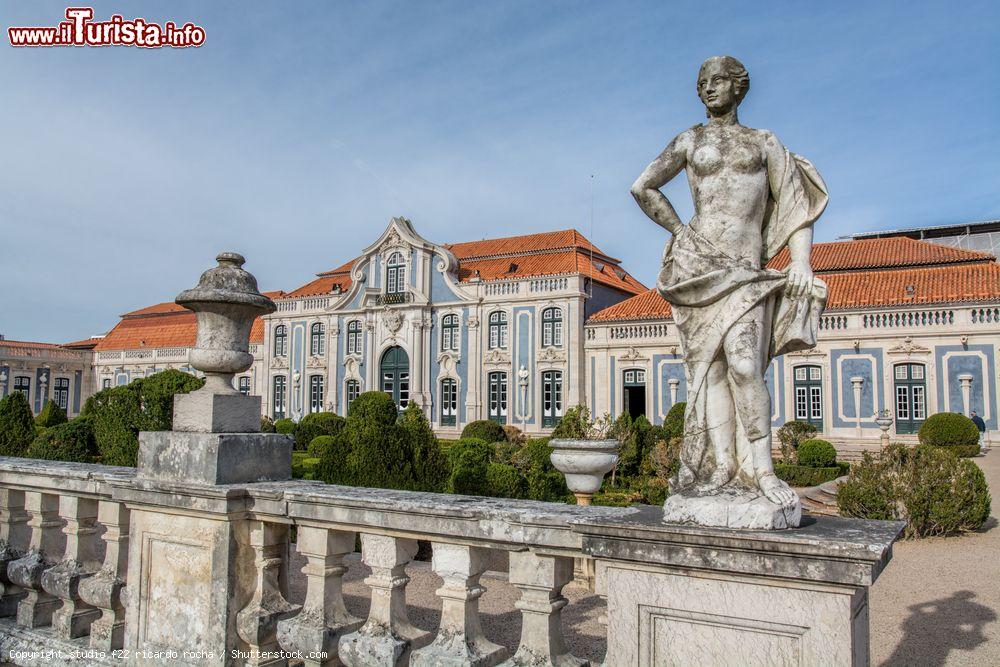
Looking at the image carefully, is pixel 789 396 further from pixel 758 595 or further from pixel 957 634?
pixel 758 595

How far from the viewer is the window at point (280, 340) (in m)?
36.9

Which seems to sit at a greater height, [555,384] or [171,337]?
[171,337]

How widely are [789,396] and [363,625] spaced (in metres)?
23.2

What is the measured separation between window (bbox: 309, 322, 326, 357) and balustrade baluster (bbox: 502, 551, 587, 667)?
111 ft

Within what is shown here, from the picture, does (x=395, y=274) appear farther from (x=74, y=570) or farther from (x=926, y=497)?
(x=74, y=570)

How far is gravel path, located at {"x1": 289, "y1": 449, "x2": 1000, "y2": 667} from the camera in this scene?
5551 mm

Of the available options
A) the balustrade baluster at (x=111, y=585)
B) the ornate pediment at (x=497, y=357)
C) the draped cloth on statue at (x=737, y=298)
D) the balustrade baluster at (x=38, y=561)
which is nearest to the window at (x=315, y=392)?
the ornate pediment at (x=497, y=357)

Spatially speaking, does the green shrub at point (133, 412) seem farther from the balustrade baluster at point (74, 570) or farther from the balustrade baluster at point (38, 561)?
the balustrade baluster at point (74, 570)

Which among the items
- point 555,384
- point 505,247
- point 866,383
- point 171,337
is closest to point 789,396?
point 866,383

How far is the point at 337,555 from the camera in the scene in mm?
3475

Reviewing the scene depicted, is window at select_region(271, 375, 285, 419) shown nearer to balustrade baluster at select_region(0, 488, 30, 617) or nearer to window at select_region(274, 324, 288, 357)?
window at select_region(274, 324, 288, 357)

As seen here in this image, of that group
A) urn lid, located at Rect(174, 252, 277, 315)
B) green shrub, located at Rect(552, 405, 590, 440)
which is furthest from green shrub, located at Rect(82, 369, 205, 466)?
urn lid, located at Rect(174, 252, 277, 315)

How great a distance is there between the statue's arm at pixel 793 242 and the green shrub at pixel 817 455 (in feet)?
52.9

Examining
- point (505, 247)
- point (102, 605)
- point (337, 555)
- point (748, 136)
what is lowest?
point (102, 605)
